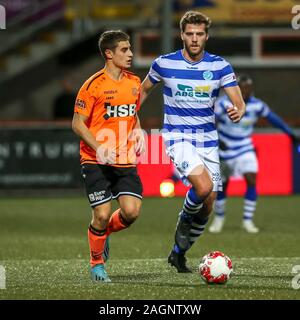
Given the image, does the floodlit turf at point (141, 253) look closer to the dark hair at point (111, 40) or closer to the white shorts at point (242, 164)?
the white shorts at point (242, 164)

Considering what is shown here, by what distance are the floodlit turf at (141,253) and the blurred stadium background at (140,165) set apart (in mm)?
16

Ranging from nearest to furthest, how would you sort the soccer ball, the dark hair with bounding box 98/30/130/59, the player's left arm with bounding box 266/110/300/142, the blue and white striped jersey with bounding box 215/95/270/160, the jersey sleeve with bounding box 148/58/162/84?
1. the soccer ball
2. the dark hair with bounding box 98/30/130/59
3. the jersey sleeve with bounding box 148/58/162/84
4. the player's left arm with bounding box 266/110/300/142
5. the blue and white striped jersey with bounding box 215/95/270/160

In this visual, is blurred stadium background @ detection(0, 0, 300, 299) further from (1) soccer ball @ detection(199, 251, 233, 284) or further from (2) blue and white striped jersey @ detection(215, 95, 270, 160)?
(2) blue and white striped jersey @ detection(215, 95, 270, 160)

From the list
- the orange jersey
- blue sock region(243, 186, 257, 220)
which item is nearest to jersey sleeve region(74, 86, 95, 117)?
the orange jersey

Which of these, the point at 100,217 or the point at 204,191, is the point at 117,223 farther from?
the point at 204,191

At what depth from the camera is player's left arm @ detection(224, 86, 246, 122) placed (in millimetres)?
9625

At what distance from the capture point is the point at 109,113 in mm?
9469

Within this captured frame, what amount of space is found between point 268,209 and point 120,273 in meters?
8.62

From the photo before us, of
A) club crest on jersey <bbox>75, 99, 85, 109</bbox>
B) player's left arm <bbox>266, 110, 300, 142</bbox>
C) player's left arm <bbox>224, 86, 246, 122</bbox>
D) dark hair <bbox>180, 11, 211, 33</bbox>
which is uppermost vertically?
dark hair <bbox>180, 11, 211, 33</bbox>

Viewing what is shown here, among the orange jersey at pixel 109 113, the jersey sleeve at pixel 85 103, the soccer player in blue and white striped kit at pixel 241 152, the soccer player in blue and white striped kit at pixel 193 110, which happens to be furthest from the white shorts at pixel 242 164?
the jersey sleeve at pixel 85 103

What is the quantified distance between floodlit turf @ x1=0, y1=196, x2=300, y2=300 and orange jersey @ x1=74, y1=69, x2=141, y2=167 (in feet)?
3.64

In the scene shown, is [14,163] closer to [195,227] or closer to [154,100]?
[154,100]

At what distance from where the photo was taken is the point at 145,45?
24719 mm

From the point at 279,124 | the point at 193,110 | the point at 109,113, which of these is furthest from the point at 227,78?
the point at 279,124
